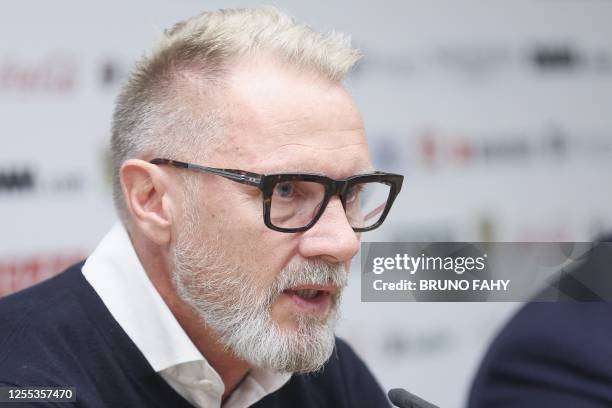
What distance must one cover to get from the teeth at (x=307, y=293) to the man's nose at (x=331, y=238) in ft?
0.24

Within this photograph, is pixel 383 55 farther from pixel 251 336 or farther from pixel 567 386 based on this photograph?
pixel 567 386

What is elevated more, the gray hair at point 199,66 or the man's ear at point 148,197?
the gray hair at point 199,66

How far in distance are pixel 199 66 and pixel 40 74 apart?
3.00ft

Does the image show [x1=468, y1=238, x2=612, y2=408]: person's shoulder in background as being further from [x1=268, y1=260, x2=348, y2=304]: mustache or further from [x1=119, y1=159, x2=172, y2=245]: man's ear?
[x1=119, y1=159, x2=172, y2=245]: man's ear

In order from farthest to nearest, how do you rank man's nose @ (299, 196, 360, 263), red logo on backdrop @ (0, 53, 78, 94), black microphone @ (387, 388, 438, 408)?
1. red logo on backdrop @ (0, 53, 78, 94)
2. man's nose @ (299, 196, 360, 263)
3. black microphone @ (387, 388, 438, 408)

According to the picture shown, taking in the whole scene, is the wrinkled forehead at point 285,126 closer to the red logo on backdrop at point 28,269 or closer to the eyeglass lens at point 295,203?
the eyeglass lens at point 295,203

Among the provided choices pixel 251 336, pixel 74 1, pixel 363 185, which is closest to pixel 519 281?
pixel 363 185

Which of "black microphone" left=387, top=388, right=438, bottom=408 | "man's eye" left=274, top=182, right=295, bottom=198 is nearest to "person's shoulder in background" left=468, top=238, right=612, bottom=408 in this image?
"black microphone" left=387, top=388, right=438, bottom=408

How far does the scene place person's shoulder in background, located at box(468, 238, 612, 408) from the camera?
3.03ft

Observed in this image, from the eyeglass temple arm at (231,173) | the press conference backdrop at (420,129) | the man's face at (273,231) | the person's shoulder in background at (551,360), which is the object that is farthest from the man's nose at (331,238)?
the press conference backdrop at (420,129)

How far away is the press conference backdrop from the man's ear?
79 centimetres

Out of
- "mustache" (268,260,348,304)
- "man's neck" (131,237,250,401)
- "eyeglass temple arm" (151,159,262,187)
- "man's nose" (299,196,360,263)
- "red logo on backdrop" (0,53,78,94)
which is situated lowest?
"man's neck" (131,237,250,401)

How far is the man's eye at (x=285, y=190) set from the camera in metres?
1.41

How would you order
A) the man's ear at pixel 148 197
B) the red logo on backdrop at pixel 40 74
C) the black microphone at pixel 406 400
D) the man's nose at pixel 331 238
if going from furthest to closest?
the red logo on backdrop at pixel 40 74 → the man's ear at pixel 148 197 → the man's nose at pixel 331 238 → the black microphone at pixel 406 400
